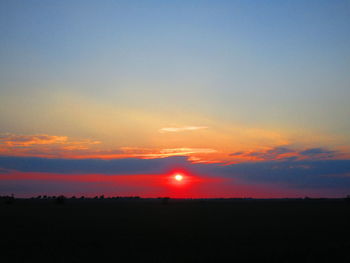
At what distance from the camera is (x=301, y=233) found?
30734 mm

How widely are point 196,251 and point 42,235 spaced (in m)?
13.4

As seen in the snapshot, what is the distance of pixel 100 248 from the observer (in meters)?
23.8

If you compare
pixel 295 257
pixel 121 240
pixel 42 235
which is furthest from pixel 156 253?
pixel 42 235

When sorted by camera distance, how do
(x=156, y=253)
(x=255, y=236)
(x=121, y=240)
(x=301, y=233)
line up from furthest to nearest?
(x=301, y=233) < (x=255, y=236) < (x=121, y=240) < (x=156, y=253)

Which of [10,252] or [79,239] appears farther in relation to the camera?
[79,239]

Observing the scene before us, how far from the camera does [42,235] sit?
97.4ft

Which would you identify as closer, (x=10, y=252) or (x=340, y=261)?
(x=340, y=261)

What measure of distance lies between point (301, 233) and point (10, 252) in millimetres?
21082

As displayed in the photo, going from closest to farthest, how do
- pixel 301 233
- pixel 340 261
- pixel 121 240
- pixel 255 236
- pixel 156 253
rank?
pixel 340 261
pixel 156 253
pixel 121 240
pixel 255 236
pixel 301 233

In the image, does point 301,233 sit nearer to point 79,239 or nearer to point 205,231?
point 205,231

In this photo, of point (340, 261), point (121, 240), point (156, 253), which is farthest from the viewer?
point (121, 240)

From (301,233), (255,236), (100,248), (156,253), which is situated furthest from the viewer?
(301,233)

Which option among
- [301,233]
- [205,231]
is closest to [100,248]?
[205,231]

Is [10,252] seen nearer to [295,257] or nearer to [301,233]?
[295,257]
